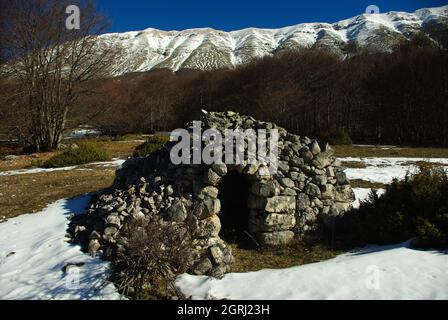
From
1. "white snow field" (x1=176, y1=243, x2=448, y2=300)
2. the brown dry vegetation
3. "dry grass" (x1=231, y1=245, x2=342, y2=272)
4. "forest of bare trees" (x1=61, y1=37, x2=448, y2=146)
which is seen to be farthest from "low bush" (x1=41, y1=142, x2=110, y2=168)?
"white snow field" (x1=176, y1=243, x2=448, y2=300)

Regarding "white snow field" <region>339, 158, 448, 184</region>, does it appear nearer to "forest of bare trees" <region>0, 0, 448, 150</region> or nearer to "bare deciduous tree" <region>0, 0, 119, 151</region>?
"forest of bare trees" <region>0, 0, 448, 150</region>

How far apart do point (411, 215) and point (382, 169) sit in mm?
8771

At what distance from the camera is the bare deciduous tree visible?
80.6 feet

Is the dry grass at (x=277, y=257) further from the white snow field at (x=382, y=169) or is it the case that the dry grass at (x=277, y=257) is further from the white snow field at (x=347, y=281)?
the white snow field at (x=382, y=169)

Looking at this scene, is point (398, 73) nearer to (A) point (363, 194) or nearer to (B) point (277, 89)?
(B) point (277, 89)

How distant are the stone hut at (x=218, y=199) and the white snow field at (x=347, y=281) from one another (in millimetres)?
560

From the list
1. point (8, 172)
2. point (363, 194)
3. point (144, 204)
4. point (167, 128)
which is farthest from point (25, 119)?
point (167, 128)

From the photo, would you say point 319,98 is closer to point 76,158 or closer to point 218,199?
point 76,158

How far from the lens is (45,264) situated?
724 cm

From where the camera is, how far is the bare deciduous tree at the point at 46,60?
968 inches

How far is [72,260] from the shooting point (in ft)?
23.5

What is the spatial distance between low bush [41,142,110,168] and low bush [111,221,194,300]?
13.6m

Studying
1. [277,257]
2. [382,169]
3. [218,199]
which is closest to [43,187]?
[218,199]
